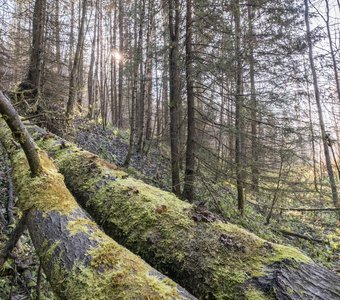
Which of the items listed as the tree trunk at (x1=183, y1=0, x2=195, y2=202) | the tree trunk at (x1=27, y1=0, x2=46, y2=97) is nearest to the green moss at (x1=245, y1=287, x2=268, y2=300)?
the tree trunk at (x1=183, y1=0, x2=195, y2=202)

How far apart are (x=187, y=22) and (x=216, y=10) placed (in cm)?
84

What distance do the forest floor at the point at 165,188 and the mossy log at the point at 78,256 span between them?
0.88 meters

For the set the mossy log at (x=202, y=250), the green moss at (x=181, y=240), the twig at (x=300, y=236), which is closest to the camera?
the mossy log at (x=202, y=250)

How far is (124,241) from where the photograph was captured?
93.4 inches

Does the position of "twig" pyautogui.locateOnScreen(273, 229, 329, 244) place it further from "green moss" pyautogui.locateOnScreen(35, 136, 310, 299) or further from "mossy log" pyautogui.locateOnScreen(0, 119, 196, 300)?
"mossy log" pyautogui.locateOnScreen(0, 119, 196, 300)

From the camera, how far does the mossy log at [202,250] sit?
5.53 ft

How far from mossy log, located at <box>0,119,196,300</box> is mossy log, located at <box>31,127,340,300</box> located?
268 mm

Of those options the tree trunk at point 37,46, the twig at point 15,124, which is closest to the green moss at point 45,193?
the twig at point 15,124

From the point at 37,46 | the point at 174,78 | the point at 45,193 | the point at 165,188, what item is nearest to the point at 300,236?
the point at 165,188

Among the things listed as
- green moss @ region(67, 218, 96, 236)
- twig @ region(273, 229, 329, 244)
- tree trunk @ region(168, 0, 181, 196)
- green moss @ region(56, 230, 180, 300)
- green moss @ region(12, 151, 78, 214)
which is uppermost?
tree trunk @ region(168, 0, 181, 196)

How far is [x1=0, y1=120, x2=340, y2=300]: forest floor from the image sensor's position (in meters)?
3.74

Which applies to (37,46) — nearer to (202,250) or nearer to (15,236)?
(15,236)

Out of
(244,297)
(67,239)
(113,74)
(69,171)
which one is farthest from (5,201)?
(113,74)

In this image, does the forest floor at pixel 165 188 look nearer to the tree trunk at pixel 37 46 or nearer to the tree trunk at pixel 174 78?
the tree trunk at pixel 174 78
